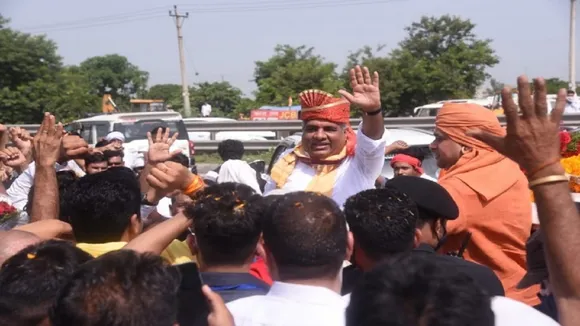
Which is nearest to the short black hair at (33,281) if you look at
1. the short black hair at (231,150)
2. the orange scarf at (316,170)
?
the orange scarf at (316,170)

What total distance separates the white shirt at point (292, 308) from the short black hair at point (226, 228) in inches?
13.1

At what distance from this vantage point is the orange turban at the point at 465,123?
12.5ft

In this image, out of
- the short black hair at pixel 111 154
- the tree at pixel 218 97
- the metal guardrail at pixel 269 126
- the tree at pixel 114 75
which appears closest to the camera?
the short black hair at pixel 111 154

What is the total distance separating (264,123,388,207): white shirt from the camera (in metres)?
4.14

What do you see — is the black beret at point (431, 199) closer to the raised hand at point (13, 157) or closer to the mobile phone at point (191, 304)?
the mobile phone at point (191, 304)

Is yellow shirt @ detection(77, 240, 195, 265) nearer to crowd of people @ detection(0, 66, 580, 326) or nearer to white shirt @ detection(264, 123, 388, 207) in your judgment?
crowd of people @ detection(0, 66, 580, 326)

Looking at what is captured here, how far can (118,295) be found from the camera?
1.99 meters

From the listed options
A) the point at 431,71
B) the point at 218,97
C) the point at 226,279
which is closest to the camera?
the point at 226,279

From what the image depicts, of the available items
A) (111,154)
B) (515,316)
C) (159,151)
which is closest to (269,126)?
(111,154)

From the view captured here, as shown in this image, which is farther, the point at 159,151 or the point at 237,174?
the point at 237,174

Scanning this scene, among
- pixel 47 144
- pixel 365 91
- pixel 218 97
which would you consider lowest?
pixel 218 97

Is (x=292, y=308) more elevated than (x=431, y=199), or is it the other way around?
(x=431, y=199)

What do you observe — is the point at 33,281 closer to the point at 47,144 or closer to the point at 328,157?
the point at 47,144

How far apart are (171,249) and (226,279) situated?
75 cm
